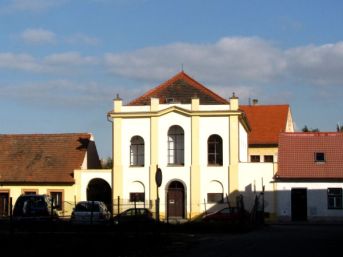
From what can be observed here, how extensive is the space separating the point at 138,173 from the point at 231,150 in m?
7.82

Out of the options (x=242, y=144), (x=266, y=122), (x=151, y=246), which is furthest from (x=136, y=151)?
(x=151, y=246)

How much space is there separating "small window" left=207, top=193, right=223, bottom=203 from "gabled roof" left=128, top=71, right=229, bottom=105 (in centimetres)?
744

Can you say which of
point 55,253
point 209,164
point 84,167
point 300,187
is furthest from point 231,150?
point 55,253

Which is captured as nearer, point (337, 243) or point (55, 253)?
point (55, 253)

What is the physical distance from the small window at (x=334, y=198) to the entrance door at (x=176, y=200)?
1149cm

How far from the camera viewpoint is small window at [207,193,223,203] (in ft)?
188

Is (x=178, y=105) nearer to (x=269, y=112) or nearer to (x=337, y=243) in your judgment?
(x=269, y=112)

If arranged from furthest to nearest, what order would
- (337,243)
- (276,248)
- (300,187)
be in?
(300,187) → (337,243) → (276,248)

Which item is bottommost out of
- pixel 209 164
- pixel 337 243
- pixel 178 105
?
pixel 337 243

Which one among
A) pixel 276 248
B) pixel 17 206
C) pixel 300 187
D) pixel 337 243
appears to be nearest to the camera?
pixel 276 248

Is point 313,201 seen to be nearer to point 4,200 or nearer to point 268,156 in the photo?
point 268,156

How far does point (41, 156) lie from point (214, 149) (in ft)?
49.2

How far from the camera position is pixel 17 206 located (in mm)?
33219

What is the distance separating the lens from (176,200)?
58.2 metres
